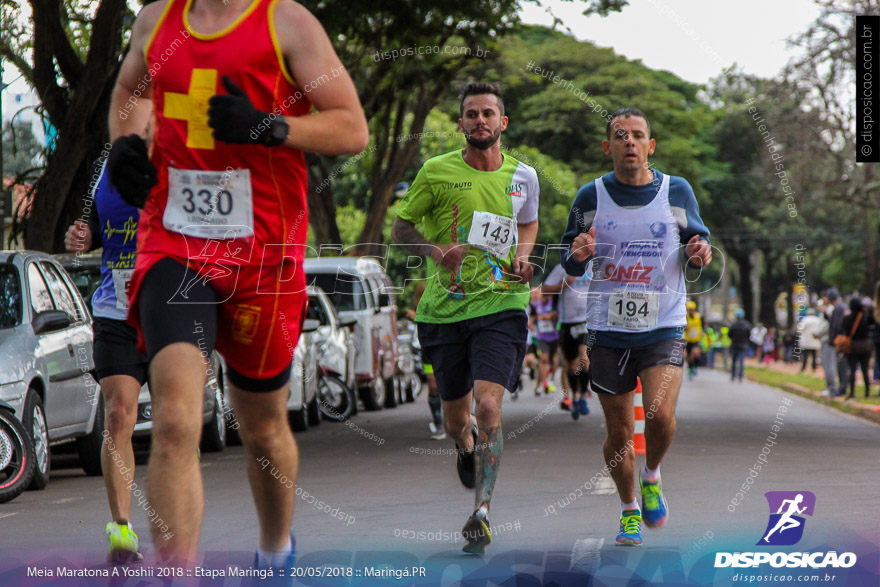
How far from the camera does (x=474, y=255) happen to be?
656 centimetres

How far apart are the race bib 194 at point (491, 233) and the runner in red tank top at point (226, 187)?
261 centimetres

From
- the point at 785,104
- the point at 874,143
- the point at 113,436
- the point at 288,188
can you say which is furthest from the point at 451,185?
the point at 785,104

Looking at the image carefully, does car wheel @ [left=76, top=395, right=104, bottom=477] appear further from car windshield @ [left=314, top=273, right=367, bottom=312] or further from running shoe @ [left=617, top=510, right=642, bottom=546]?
car windshield @ [left=314, top=273, right=367, bottom=312]

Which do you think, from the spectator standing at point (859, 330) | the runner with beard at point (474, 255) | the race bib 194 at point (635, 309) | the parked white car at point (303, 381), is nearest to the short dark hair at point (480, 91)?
the runner with beard at point (474, 255)

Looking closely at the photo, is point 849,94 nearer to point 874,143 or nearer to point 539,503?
point 874,143

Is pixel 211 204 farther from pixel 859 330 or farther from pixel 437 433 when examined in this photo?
pixel 859 330

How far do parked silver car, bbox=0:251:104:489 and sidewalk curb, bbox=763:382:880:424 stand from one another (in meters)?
10.7

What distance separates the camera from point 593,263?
6312mm

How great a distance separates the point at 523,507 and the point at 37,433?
3.37 metres

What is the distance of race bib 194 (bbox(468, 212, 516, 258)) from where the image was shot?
6.56 metres

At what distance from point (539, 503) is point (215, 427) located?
4642 millimetres

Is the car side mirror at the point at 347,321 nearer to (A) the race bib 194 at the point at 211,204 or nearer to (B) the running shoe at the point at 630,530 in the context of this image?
(B) the running shoe at the point at 630,530

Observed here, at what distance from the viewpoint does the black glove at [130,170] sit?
12.4 ft

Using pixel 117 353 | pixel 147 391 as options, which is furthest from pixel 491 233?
pixel 147 391
